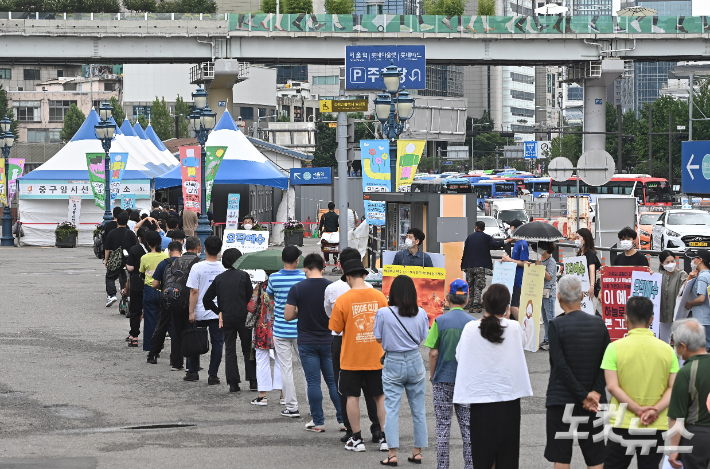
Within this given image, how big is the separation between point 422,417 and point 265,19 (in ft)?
175

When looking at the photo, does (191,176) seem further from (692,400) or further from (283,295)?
(692,400)

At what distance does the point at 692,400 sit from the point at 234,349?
6617mm

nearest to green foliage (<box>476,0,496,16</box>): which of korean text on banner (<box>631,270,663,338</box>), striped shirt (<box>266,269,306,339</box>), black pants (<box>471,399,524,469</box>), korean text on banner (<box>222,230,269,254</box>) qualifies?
korean text on banner (<box>222,230,269,254</box>)

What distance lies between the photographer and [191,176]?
92.3 ft

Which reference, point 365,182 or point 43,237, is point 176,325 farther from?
point 43,237

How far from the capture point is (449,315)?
26.2 ft

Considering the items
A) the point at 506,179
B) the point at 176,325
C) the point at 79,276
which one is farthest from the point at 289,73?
the point at 176,325

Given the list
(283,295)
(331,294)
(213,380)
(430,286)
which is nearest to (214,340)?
(213,380)

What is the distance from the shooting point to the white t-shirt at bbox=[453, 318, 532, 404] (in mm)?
7070

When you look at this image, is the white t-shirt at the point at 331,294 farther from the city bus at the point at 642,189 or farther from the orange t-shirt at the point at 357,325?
the city bus at the point at 642,189

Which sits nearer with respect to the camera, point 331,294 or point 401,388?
point 401,388

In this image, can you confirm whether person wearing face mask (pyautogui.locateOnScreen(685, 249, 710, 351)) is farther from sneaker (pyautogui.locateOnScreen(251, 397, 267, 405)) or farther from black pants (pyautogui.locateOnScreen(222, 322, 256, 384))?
black pants (pyautogui.locateOnScreen(222, 322, 256, 384))

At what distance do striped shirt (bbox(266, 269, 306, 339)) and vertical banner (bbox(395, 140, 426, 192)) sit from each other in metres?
11.6

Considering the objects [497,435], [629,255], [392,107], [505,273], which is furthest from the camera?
[392,107]
